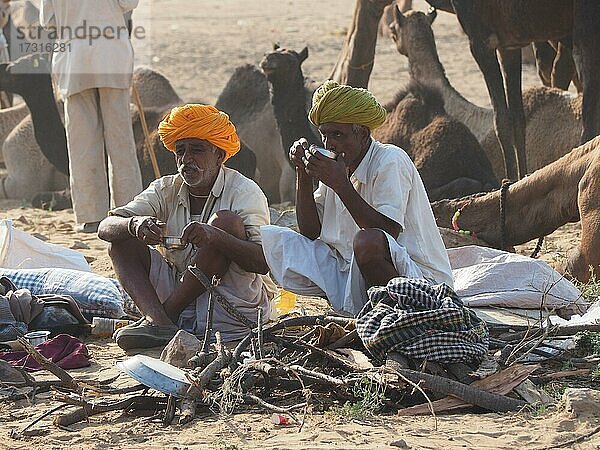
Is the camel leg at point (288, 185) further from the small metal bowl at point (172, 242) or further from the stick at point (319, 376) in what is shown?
the stick at point (319, 376)

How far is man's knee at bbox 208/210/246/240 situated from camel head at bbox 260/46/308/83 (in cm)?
453

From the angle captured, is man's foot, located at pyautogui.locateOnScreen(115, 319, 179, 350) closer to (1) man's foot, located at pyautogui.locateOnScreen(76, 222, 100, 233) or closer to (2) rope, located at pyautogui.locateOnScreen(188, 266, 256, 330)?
(2) rope, located at pyautogui.locateOnScreen(188, 266, 256, 330)

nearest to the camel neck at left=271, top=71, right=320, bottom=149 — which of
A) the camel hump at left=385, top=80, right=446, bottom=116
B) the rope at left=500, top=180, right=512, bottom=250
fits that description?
the camel hump at left=385, top=80, right=446, bottom=116

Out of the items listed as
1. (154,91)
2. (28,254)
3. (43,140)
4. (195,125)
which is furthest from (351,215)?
(154,91)

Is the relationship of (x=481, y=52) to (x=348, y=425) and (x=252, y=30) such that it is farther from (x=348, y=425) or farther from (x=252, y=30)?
(x=252, y=30)

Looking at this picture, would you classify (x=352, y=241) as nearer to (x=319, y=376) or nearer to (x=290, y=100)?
(x=319, y=376)

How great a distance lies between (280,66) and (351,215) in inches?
184

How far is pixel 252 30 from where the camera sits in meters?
22.1

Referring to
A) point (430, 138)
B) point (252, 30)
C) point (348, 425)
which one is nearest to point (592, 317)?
point (348, 425)

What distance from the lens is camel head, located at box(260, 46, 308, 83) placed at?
948 centimetres

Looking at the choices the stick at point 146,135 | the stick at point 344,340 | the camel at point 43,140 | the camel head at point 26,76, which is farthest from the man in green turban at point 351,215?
the camel head at point 26,76

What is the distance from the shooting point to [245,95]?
34.7 feet

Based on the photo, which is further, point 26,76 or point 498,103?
point 26,76

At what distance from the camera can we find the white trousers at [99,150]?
336 inches
